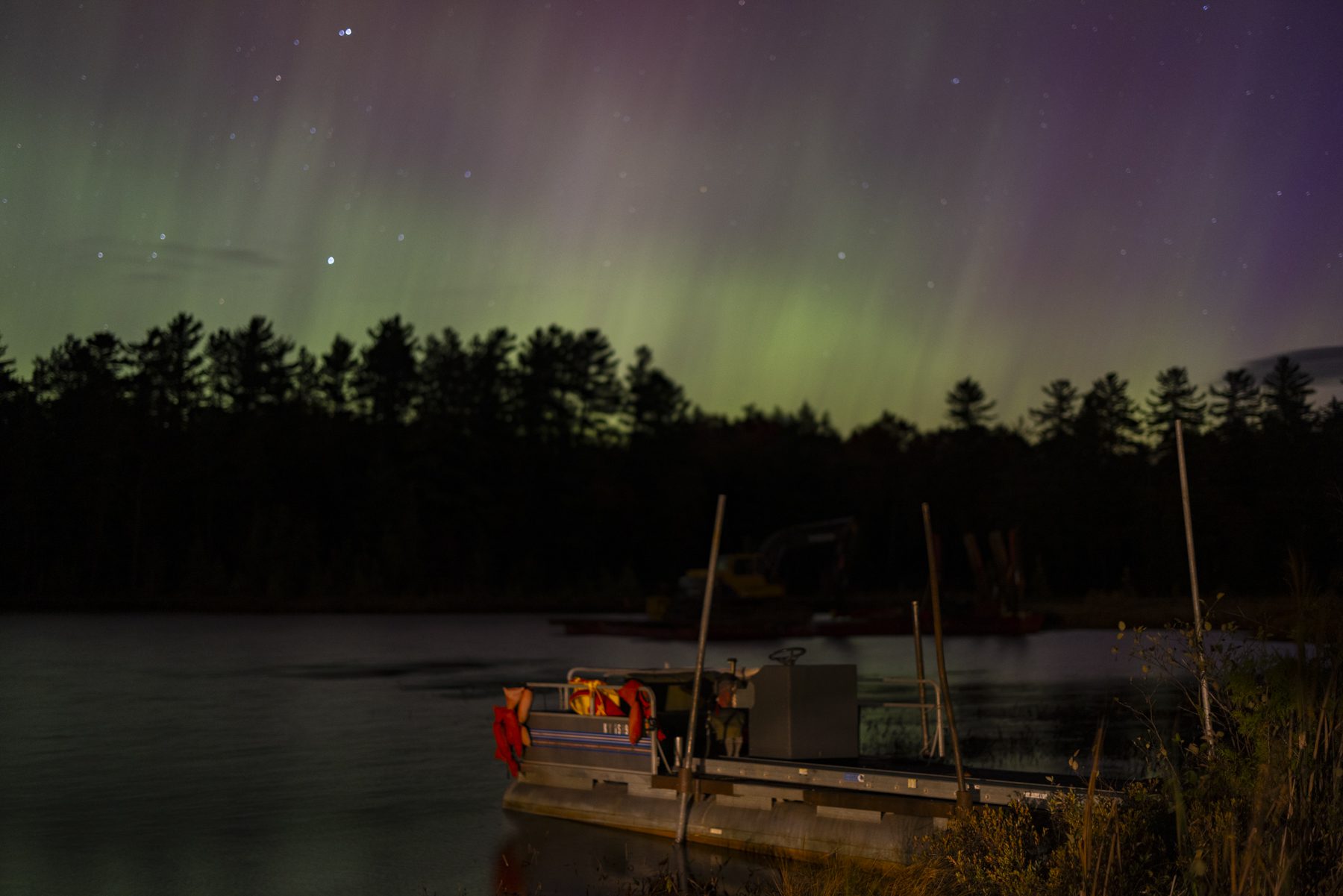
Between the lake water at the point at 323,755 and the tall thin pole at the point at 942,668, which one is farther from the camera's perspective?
the lake water at the point at 323,755

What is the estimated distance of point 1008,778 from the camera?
13.1 meters

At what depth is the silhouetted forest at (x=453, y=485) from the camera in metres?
81.0

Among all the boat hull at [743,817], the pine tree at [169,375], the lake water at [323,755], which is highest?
the pine tree at [169,375]

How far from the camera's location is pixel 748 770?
46.5ft

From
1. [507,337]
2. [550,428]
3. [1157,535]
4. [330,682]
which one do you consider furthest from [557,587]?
[330,682]

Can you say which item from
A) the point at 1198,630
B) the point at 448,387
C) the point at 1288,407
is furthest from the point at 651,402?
the point at 1198,630

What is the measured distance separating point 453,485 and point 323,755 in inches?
2608

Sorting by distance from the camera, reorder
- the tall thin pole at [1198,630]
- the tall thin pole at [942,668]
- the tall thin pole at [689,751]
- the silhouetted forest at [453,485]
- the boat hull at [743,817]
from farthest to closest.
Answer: the silhouetted forest at [453,485], the tall thin pole at [689,751], the boat hull at [743,817], the tall thin pole at [942,668], the tall thin pole at [1198,630]

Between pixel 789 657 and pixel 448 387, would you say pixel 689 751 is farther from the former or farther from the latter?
pixel 448 387

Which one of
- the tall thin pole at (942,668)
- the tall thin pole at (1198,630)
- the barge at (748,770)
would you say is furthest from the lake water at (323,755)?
the tall thin pole at (1198,630)

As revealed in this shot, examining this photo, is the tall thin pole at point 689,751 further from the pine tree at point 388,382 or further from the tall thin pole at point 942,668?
the pine tree at point 388,382

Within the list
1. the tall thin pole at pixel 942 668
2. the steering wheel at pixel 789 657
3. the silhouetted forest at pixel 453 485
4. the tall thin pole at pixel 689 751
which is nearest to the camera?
the tall thin pole at pixel 942 668

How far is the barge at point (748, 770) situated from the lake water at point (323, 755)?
0.42 metres

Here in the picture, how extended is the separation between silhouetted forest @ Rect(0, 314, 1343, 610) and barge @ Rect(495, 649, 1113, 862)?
182ft
